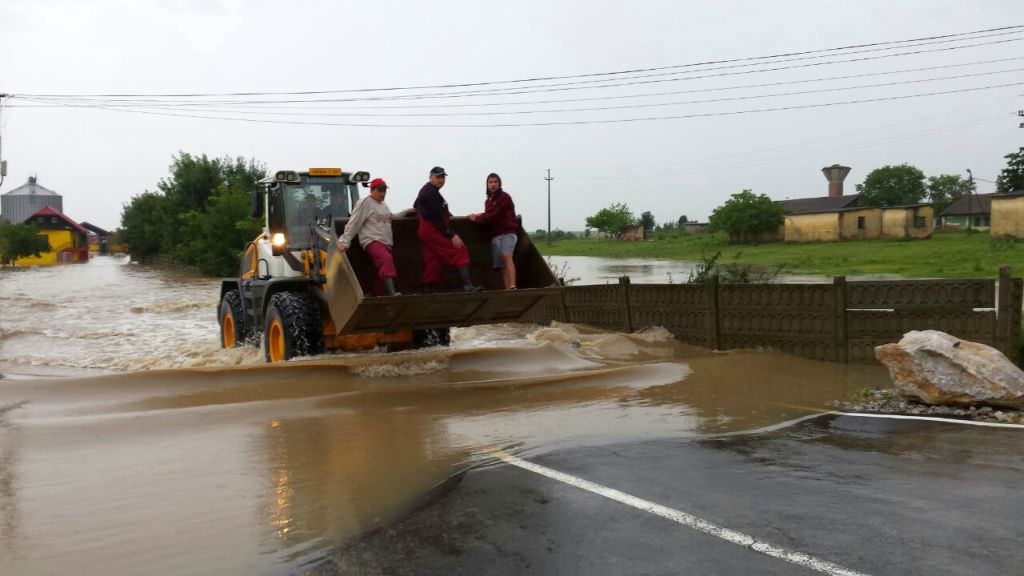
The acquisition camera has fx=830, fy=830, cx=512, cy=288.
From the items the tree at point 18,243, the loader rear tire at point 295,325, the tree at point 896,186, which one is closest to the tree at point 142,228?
the tree at point 18,243

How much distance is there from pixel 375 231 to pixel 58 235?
10293 cm

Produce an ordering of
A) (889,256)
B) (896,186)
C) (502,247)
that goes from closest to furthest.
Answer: (502,247), (889,256), (896,186)

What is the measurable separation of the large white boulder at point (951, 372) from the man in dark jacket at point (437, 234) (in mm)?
5207

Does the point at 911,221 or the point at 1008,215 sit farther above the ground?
the point at 911,221

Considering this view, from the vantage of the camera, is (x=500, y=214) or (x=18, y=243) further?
(x=18, y=243)

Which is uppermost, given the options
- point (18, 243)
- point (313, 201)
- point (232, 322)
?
point (18, 243)

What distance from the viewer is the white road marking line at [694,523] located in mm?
4461

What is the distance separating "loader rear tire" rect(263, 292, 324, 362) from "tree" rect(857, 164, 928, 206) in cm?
11038

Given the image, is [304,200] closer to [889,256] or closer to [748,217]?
[889,256]

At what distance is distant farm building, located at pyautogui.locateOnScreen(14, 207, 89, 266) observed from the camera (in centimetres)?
9556

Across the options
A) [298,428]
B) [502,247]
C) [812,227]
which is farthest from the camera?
[812,227]

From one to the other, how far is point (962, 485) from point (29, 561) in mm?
6103

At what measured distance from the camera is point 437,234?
1101 cm

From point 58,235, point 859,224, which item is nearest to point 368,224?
point 859,224
